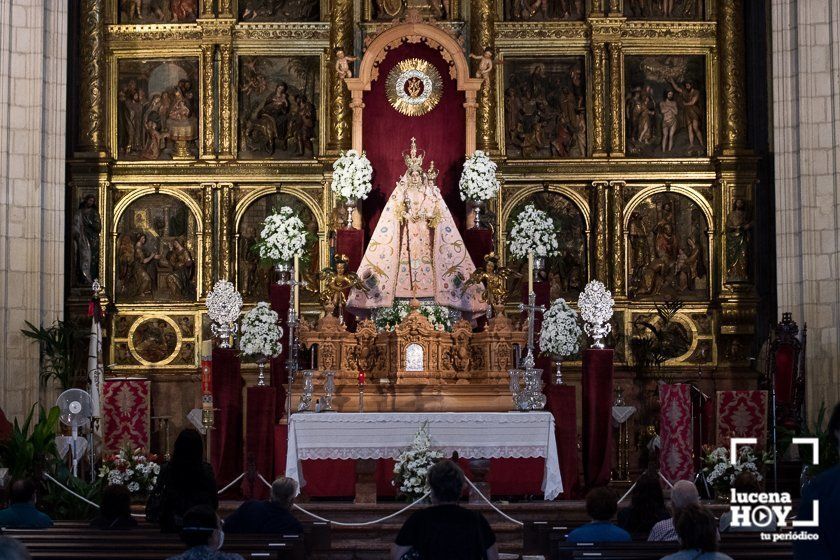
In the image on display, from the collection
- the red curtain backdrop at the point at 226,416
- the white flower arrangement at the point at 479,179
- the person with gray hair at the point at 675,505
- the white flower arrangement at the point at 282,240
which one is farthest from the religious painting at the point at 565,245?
the person with gray hair at the point at 675,505

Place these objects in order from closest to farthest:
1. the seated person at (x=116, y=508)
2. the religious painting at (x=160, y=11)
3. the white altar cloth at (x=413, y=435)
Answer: the seated person at (x=116, y=508), the white altar cloth at (x=413, y=435), the religious painting at (x=160, y=11)

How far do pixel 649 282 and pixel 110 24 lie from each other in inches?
360

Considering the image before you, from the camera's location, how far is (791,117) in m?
19.1

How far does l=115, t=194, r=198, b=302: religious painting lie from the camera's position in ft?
71.4

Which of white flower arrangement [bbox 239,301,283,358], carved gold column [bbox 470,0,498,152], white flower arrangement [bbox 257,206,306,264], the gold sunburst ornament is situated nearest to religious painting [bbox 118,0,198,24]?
the gold sunburst ornament

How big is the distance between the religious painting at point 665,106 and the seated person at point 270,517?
12547mm

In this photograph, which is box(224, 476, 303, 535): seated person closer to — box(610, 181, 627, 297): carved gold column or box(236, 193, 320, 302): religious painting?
box(236, 193, 320, 302): religious painting

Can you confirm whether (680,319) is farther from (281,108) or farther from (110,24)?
(110,24)

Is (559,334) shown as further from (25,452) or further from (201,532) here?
(201,532)

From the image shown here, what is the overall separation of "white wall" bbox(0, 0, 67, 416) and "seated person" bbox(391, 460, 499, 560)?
1167 cm

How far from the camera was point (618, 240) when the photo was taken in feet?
71.3

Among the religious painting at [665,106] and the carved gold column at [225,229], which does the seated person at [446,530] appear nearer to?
the carved gold column at [225,229]

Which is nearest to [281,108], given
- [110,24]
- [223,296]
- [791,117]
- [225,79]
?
[225,79]

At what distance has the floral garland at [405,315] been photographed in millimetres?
19000
